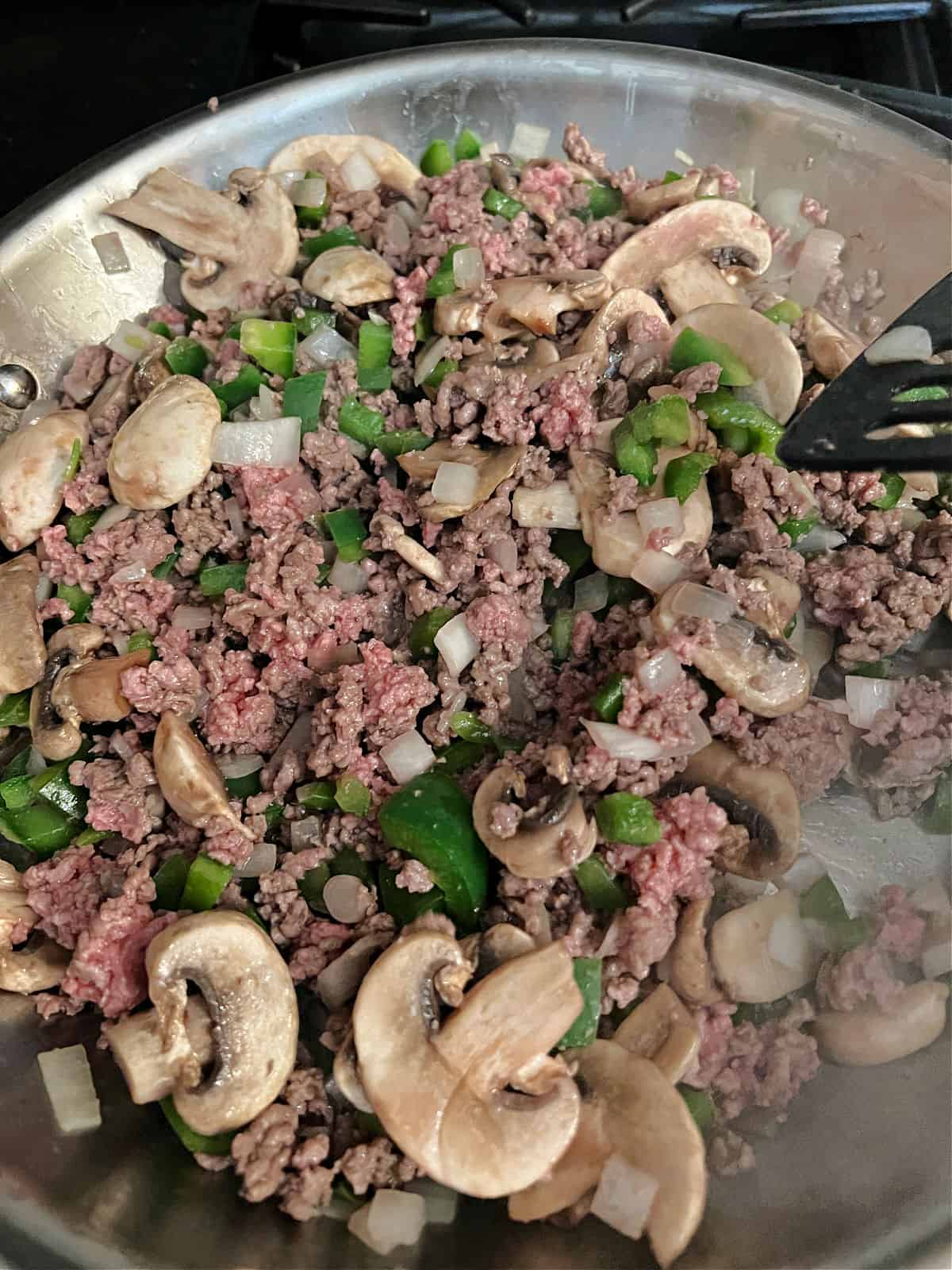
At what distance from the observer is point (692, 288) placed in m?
2.33

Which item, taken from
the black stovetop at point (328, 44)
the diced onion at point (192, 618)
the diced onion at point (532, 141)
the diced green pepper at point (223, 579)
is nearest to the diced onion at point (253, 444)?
the diced green pepper at point (223, 579)

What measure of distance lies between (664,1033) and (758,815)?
437 millimetres

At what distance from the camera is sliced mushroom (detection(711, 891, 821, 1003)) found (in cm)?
172

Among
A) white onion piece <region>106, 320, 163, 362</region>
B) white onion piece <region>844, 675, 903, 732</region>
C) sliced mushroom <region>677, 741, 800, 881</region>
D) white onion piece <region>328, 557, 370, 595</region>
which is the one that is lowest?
sliced mushroom <region>677, 741, 800, 881</region>

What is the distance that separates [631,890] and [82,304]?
6.85ft

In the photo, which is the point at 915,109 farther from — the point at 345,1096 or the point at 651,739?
the point at 345,1096

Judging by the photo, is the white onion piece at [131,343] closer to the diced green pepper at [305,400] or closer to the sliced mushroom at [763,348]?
the diced green pepper at [305,400]

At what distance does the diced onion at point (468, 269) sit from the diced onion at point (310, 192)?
55cm

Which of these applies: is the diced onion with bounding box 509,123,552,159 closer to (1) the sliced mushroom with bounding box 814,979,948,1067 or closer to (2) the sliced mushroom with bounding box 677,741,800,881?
(2) the sliced mushroom with bounding box 677,741,800,881

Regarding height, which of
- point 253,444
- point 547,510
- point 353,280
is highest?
point 353,280

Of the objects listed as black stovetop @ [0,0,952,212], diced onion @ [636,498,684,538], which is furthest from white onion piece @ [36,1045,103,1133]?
black stovetop @ [0,0,952,212]

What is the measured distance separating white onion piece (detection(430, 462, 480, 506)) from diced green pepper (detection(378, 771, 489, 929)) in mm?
630

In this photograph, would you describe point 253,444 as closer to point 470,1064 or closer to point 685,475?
point 685,475

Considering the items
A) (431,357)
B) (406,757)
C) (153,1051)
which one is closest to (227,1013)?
(153,1051)
